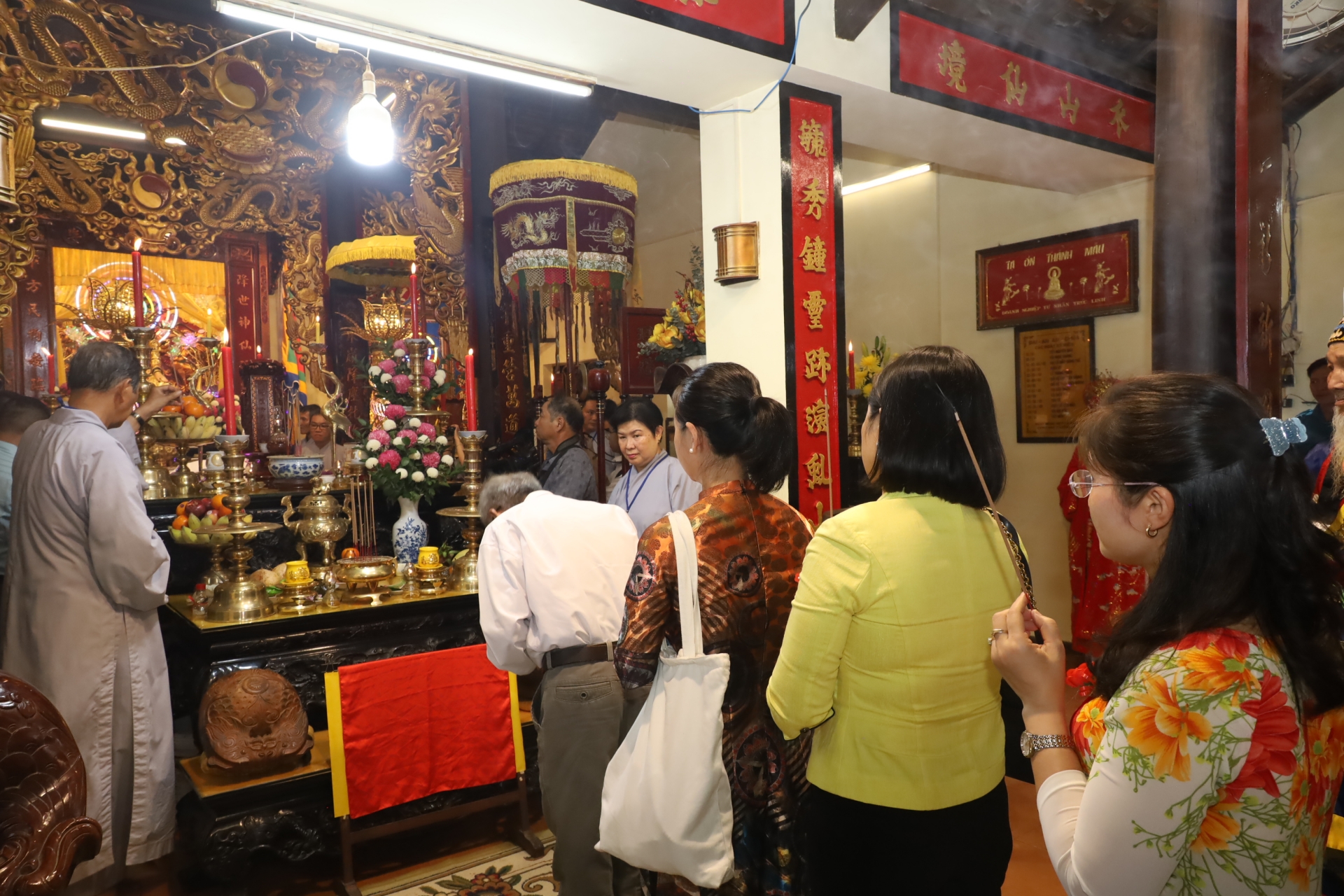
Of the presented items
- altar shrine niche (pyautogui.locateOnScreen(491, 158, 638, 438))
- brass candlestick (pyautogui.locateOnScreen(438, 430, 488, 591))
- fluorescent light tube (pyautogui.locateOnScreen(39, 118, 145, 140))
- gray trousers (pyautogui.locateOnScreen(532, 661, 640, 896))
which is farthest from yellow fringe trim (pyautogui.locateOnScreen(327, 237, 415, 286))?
gray trousers (pyautogui.locateOnScreen(532, 661, 640, 896))

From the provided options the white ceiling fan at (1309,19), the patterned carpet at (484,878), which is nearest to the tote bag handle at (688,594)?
the white ceiling fan at (1309,19)

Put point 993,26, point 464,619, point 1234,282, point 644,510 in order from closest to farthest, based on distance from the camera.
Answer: point 1234,282, point 464,619, point 644,510, point 993,26

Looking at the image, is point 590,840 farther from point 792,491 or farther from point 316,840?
point 792,491

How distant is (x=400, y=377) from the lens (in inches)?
147

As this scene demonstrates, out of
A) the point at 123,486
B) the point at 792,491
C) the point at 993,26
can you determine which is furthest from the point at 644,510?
the point at 993,26

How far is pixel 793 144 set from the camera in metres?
3.47

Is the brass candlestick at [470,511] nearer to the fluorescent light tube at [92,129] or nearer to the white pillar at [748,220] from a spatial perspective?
the white pillar at [748,220]

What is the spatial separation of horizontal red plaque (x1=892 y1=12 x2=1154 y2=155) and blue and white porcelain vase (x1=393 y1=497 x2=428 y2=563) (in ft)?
9.46

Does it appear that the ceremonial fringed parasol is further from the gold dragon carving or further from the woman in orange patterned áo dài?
the woman in orange patterned áo dài

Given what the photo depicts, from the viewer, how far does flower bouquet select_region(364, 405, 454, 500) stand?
142 inches

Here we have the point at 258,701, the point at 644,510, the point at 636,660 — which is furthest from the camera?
the point at 644,510

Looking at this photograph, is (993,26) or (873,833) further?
(993,26)

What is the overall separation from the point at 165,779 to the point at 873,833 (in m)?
2.65

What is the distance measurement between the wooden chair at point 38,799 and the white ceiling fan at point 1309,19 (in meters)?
2.62
